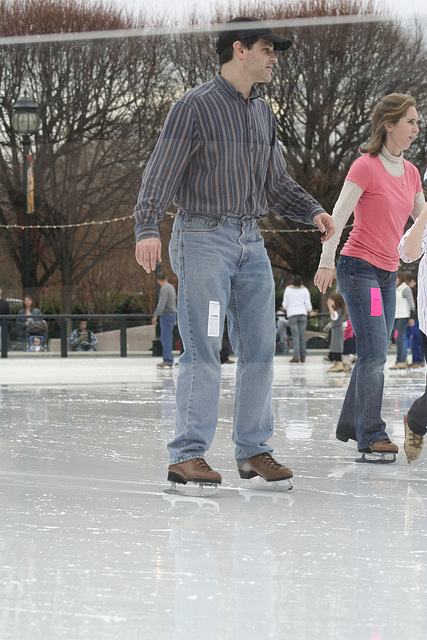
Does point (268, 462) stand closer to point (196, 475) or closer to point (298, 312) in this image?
point (196, 475)

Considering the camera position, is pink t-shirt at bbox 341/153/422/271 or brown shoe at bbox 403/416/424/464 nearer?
brown shoe at bbox 403/416/424/464

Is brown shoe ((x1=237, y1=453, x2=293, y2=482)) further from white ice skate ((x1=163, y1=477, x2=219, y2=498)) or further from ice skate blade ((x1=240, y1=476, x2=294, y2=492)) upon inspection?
white ice skate ((x1=163, y1=477, x2=219, y2=498))

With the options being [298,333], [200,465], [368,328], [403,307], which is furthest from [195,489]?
[298,333]

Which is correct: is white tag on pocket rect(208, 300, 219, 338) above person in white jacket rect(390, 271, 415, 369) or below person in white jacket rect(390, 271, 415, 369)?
below

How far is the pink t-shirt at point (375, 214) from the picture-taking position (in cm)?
487

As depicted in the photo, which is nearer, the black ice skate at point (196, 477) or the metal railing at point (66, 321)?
the black ice skate at point (196, 477)

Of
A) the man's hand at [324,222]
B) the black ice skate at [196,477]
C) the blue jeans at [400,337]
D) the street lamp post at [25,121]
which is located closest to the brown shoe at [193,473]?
the black ice skate at [196,477]

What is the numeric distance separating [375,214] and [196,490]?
1.61 metres

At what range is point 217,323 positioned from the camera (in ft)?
12.9

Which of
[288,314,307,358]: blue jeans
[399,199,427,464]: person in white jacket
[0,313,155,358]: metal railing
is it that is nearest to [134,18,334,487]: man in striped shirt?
[399,199,427,464]: person in white jacket

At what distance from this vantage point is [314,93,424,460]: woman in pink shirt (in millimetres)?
4859

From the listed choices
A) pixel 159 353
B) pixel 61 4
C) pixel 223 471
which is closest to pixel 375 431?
pixel 223 471

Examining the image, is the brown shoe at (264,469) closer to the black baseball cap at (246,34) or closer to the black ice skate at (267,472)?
the black ice skate at (267,472)

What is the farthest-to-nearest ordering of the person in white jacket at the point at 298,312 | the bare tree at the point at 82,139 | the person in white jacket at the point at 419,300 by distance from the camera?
the bare tree at the point at 82,139 < the person in white jacket at the point at 298,312 < the person in white jacket at the point at 419,300
